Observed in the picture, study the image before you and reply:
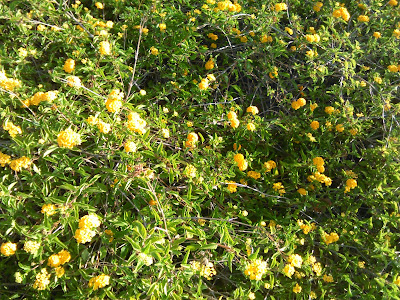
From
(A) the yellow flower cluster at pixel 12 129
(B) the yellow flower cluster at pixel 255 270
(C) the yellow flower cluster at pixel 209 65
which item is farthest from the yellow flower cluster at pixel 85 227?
(C) the yellow flower cluster at pixel 209 65

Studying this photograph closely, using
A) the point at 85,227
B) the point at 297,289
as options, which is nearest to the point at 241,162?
the point at 297,289

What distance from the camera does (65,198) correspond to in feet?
5.98

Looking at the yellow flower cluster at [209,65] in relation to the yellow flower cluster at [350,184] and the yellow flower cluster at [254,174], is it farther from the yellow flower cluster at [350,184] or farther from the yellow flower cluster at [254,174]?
the yellow flower cluster at [350,184]

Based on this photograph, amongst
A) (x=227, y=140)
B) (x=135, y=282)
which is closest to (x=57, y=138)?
(x=135, y=282)

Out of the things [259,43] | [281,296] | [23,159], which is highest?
[259,43]

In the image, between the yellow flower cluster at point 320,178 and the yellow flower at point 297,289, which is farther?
the yellow flower cluster at point 320,178

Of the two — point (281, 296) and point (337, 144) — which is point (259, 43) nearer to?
point (337, 144)

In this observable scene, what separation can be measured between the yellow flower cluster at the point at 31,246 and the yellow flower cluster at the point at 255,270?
4.25 feet

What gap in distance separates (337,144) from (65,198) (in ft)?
7.92

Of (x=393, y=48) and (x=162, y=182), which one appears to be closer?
(x=162, y=182)

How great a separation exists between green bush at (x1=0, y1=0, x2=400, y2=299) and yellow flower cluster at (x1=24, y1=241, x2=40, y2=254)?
0.06 feet

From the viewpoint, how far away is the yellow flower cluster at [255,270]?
1819mm

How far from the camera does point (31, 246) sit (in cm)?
167

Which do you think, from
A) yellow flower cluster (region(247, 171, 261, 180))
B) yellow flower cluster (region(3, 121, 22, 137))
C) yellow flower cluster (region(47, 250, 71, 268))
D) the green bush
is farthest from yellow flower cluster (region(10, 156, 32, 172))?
yellow flower cluster (region(247, 171, 261, 180))
